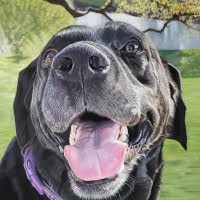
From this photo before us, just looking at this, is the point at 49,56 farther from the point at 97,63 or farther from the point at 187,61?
the point at 187,61

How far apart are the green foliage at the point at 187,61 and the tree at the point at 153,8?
35cm

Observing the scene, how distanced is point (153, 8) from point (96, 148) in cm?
632

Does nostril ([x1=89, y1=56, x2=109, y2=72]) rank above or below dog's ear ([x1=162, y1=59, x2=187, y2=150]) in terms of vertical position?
above

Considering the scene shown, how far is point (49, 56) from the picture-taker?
2.45 m

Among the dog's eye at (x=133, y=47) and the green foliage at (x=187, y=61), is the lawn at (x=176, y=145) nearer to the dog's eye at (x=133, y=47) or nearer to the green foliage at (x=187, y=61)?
the green foliage at (x=187, y=61)

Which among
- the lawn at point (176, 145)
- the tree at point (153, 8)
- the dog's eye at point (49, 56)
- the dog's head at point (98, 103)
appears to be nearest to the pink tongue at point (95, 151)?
the dog's head at point (98, 103)

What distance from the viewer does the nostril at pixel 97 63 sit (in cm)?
216

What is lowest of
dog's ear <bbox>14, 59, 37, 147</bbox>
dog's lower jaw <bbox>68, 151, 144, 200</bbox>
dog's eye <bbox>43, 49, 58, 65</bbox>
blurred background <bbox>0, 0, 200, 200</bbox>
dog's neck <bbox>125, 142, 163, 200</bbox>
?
blurred background <bbox>0, 0, 200, 200</bbox>

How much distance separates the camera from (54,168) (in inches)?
98.7

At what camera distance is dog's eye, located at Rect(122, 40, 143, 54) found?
96.0 inches

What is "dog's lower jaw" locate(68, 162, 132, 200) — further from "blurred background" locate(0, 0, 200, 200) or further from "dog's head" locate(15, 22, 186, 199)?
"blurred background" locate(0, 0, 200, 200)

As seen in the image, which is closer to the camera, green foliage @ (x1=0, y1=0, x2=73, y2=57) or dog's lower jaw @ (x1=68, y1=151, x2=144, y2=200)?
dog's lower jaw @ (x1=68, y1=151, x2=144, y2=200)

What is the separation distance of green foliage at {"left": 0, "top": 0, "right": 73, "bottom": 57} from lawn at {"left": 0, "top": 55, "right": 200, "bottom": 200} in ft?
0.93

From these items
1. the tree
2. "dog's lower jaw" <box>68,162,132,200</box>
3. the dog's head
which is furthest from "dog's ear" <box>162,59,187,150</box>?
the tree
